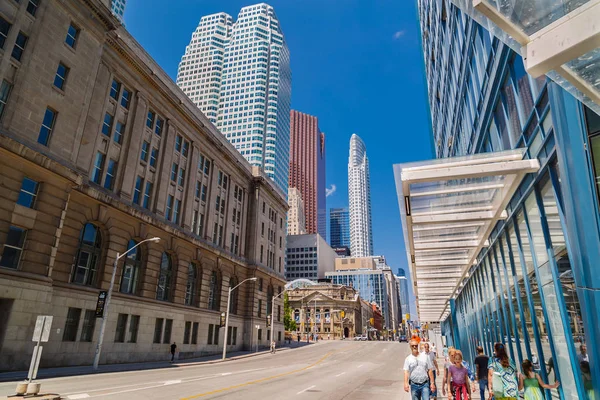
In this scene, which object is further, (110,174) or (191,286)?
(191,286)

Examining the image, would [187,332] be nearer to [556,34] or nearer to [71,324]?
[71,324]

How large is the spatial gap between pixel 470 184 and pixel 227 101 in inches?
5307

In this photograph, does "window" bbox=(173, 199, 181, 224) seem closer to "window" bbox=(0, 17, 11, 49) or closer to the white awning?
"window" bbox=(0, 17, 11, 49)

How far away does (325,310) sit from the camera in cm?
13900

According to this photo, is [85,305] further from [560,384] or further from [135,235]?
[560,384]

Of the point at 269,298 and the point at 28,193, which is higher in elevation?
the point at 28,193

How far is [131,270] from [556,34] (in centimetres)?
3449

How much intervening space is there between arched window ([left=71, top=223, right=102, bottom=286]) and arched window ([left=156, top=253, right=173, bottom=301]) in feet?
25.7

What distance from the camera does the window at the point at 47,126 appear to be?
24.2 m

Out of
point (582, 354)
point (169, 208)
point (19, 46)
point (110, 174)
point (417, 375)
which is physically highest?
point (19, 46)

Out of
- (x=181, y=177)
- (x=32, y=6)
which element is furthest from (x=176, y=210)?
(x=32, y=6)

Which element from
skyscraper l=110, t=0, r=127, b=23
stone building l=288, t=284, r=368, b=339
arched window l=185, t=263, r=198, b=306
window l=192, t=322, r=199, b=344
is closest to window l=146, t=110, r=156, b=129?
arched window l=185, t=263, r=198, b=306

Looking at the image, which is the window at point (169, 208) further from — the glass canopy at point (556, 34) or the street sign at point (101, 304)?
the glass canopy at point (556, 34)

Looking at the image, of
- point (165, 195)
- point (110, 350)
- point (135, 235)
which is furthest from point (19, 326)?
point (165, 195)
